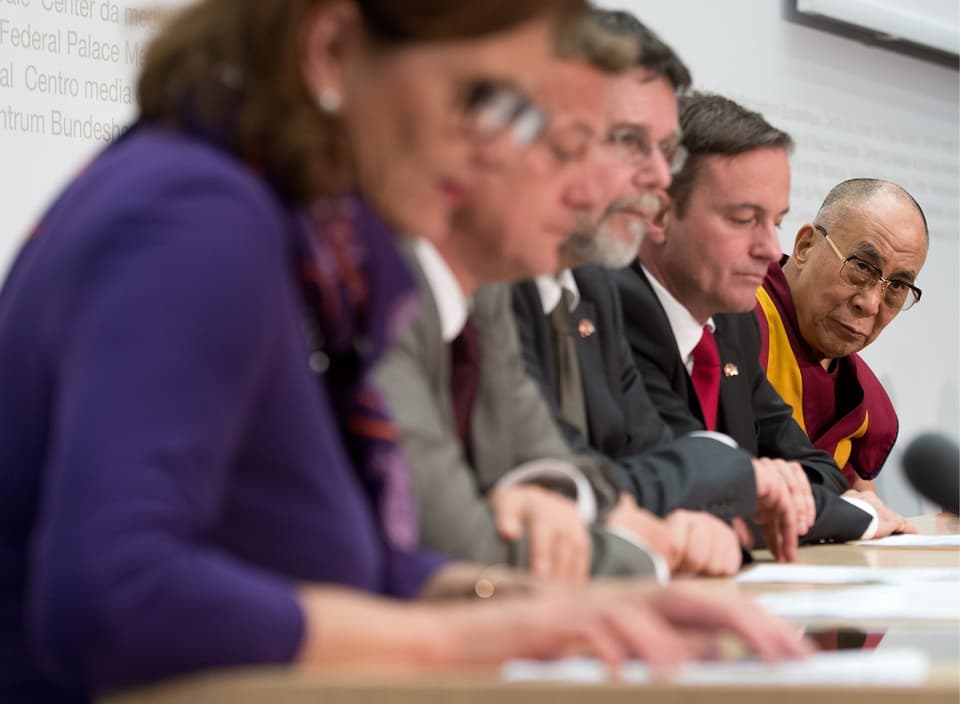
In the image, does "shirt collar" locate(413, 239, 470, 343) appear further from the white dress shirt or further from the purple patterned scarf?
the white dress shirt

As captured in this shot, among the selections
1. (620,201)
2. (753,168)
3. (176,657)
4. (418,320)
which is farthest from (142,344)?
(753,168)

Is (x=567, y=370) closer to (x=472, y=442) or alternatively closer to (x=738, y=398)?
(x=472, y=442)

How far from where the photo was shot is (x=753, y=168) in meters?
2.61

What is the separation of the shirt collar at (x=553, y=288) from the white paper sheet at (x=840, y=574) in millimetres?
427

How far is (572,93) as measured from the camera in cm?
101

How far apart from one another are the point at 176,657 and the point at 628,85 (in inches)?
62.8

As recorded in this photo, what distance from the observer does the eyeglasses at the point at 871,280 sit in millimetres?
3490

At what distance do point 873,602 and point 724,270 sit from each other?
128cm

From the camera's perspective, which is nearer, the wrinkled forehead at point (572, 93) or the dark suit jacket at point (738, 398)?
the wrinkled forehead at point (572, 93)

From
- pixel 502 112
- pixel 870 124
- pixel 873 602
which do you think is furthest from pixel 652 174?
pixel 870 124

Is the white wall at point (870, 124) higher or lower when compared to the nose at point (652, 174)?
lower

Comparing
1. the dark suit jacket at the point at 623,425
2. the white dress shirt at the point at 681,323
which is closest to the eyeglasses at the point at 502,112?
the dark suit jacket at the point at 623,425

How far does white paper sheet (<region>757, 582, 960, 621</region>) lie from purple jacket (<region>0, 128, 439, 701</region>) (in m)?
0.54

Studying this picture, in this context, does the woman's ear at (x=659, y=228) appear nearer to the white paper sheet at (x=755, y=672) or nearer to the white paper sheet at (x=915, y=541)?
the white paper sheet at (x=915, y=541)
